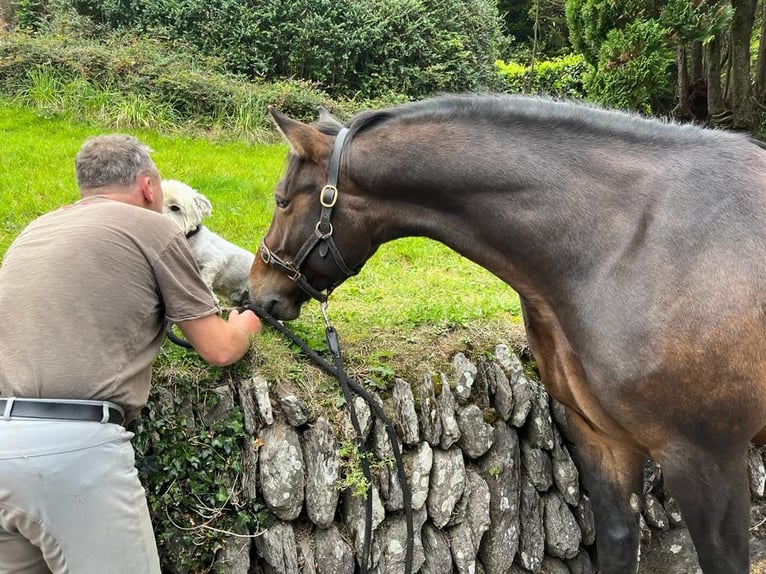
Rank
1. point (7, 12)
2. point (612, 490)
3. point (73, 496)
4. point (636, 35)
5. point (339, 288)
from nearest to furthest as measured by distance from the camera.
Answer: point (73, 496) < point (612, 490) < point (339, 288) < point (636, 35) < point (7, 12)

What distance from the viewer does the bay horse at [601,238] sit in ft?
7.26

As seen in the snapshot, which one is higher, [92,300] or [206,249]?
[92,300]

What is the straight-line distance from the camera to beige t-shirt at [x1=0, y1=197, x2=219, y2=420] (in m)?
2.00

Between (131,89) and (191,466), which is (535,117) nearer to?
(191,466)

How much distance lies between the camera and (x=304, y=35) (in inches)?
414

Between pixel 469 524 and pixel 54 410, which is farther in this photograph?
pixel 469 524

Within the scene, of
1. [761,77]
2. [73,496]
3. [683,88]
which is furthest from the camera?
[683,88]

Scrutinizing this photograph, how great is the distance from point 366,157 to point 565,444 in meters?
2.04

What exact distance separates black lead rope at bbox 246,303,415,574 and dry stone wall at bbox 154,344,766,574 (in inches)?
4.0

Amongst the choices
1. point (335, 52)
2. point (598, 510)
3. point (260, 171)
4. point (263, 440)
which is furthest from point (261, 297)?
point (335, 52)


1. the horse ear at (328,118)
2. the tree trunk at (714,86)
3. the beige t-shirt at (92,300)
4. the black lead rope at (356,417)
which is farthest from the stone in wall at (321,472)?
the tree trunk at (714,86)

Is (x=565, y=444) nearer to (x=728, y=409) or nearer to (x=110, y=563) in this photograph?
(x=728, y=409)

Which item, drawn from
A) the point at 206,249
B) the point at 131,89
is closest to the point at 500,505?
the point at 206,249

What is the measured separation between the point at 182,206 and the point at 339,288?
1387 millimetres
